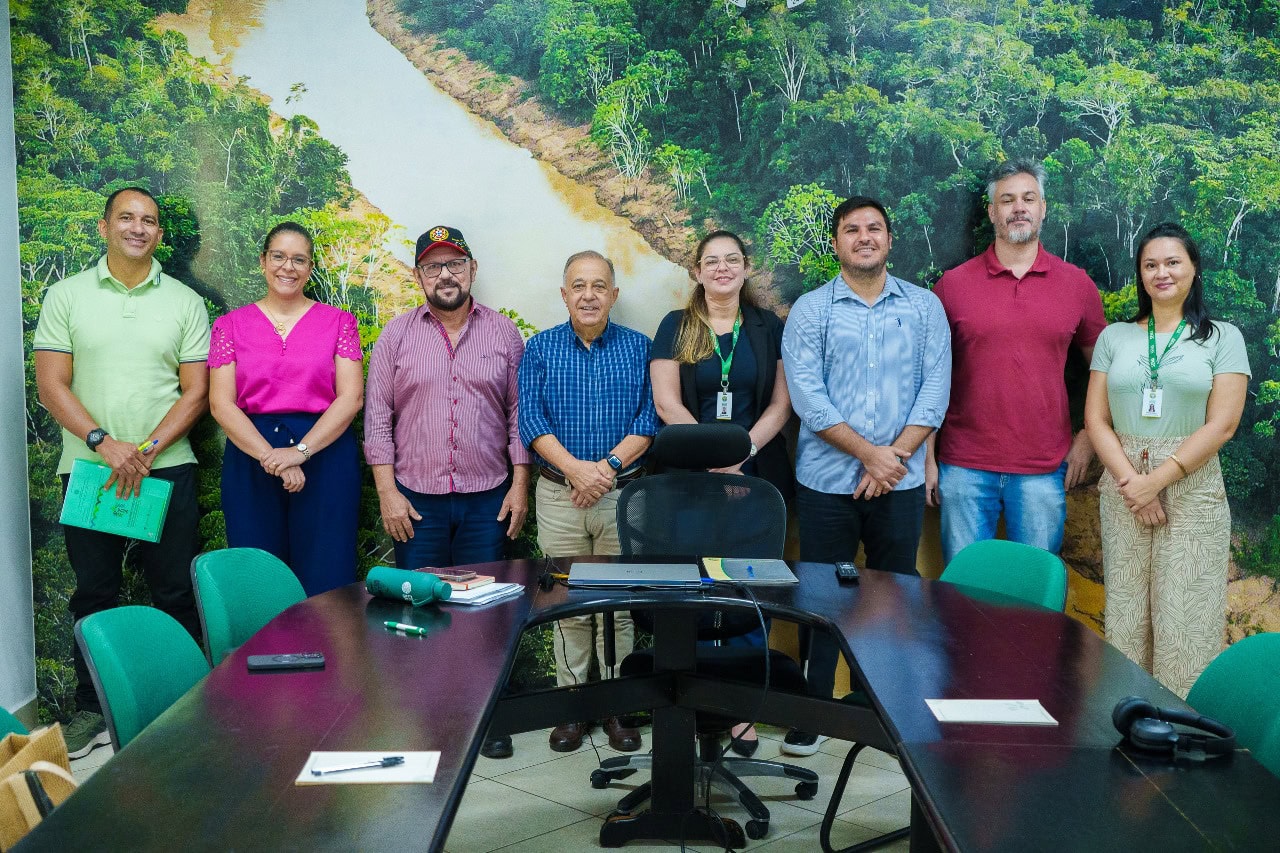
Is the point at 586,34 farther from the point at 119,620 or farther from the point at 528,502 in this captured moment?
the point at 119,620

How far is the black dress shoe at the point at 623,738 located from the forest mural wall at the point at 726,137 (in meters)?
1.43

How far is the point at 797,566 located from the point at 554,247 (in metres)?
2.22

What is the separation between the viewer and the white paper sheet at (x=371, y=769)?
62.3 inches

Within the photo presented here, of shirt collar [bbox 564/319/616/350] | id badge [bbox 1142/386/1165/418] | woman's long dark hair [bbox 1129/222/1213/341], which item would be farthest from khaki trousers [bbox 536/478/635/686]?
woman's long dark hair [bbox 1129/222/1213/341]

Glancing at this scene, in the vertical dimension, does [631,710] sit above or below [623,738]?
above

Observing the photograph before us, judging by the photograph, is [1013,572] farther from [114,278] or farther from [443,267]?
[114,278]

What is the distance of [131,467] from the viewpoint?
170 inches

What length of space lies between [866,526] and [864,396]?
527 mm

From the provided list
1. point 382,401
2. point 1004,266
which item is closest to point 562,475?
point 382,401

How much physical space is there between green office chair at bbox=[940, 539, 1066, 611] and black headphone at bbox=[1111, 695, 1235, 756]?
3.26 ft

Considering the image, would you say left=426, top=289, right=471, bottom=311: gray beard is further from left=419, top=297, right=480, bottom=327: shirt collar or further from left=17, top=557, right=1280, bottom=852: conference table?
left=17, top=557, right=1280, bottom=852: conference table

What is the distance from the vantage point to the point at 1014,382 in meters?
4.20

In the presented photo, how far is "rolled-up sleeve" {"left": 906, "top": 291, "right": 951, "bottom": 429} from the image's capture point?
13.3ft

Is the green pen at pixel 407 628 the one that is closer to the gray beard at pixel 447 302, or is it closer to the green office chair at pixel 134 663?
the green office chair at pixel 134 663
